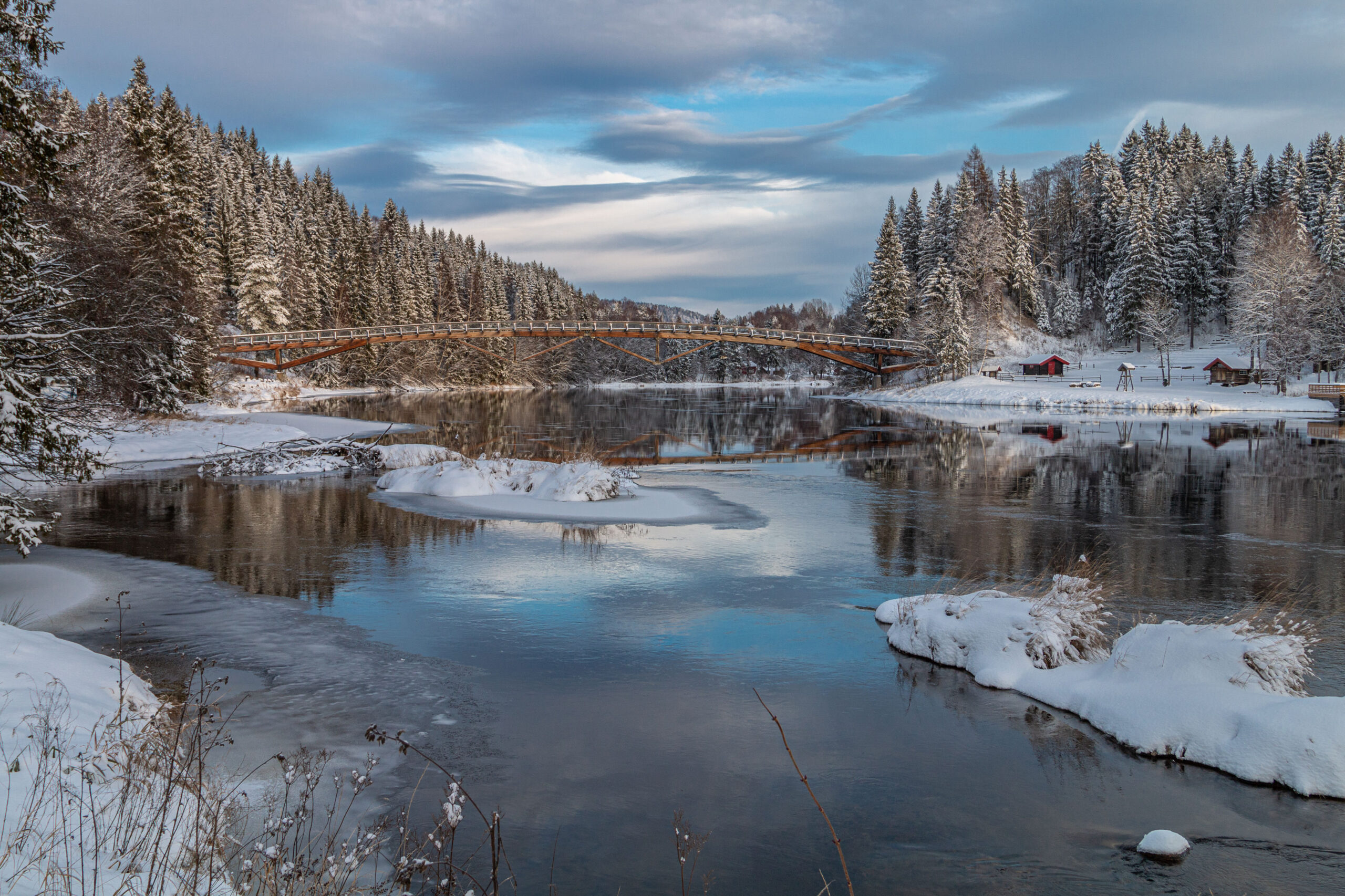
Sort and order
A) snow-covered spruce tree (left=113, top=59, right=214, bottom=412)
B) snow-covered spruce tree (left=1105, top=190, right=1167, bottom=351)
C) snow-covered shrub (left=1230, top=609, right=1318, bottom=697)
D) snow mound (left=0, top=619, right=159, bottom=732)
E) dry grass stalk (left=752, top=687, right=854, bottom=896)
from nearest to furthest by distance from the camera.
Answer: dry grass stalk (left=752, top=687, right=854, bottom=896) < snow mound (left=0, top=619, right=159, bottom=732) < snow-covered shrub (left=1230, top=609, right=1318, bottom=697) < snow-covered spruce tree (left=113, top=59, right=214, bottom=412) < snow-covered spruce tree (left=1105, top=190, right=1167, bottom=351)

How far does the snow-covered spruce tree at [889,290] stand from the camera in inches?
3081

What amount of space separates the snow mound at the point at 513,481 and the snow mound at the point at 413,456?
194cm

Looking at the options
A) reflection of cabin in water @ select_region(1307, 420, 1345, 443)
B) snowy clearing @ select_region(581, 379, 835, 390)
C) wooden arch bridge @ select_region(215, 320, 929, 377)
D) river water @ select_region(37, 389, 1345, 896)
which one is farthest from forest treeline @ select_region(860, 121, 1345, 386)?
river water @ select_region(37, 389, 1345, 896)

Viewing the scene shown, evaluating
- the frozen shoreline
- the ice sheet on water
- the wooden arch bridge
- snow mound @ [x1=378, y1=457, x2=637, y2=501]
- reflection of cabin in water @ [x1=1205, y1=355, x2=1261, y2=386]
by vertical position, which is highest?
the wooden arch bridge

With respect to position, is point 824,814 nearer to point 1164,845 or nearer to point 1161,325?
point 1164,845

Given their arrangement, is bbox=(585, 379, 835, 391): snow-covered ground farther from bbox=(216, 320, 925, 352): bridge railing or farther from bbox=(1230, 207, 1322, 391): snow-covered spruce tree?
bbox=(1230, 207, 1322, 391): snow-covered spruce tree

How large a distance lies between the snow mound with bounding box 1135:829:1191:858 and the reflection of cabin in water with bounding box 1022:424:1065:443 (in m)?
35.8

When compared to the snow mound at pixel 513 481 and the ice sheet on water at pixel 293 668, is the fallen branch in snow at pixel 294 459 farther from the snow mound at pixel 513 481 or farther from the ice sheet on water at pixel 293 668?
the ice sheet on water at pixel 293 668

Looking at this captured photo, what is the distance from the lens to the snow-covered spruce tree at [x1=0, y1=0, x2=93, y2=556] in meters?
10.3

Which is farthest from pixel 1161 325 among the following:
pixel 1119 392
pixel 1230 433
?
pixel 1230 433

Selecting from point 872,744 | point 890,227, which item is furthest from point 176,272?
point 890,227

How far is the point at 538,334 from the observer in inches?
2734

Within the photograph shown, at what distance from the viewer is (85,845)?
4.49m

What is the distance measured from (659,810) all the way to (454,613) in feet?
21.1
